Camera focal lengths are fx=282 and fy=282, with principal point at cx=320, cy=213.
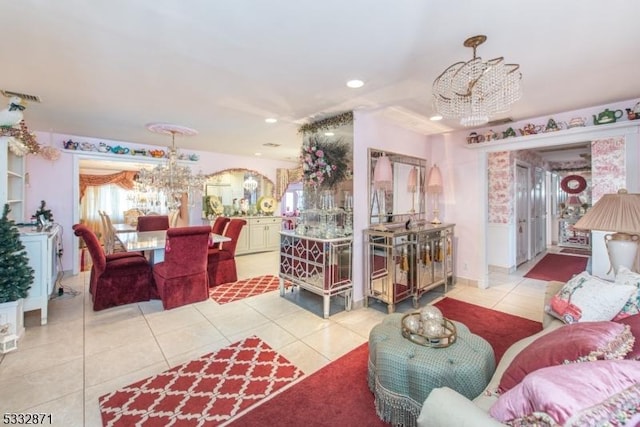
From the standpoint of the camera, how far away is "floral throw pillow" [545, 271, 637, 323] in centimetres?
165

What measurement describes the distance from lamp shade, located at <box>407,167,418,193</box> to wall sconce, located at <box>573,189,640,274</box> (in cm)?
219

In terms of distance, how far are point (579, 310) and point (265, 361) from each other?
7.46 feet

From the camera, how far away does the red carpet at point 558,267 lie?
4973 millimetres

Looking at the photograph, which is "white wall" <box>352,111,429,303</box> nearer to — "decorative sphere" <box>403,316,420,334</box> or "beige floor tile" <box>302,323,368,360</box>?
"beige floor tile" <box>302,323,368,360</box>

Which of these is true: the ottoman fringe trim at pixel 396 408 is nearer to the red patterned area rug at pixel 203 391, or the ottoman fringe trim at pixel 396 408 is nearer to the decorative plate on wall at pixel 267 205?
the red patterned area rug at pixel 203 391

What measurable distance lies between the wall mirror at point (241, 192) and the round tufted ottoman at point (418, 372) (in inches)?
237

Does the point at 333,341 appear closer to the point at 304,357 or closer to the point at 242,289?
the point at 304,357

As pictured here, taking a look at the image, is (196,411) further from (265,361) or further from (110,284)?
(110,284)

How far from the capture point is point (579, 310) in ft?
5.88

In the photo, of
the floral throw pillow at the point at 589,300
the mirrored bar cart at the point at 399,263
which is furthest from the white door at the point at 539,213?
the floral throw pillow at the point at 589,300

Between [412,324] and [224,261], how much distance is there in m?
3.40

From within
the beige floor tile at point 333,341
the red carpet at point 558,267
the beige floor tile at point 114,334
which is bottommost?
the beige floor tile at point 333,341

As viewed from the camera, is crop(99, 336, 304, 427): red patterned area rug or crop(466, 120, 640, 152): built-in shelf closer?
crop(99, 336, 304, 427): red patterned area rug

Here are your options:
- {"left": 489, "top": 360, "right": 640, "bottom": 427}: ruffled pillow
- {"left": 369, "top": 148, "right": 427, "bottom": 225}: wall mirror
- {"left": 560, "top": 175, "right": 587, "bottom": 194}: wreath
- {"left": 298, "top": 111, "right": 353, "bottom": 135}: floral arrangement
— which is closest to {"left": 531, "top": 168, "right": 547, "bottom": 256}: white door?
Result: {"left": 560, "top": 175, "right": 587, "bottom": 194}: wreath
